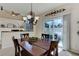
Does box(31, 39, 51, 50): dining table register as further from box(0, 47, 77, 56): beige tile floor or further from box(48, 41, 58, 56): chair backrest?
box(0, 47, 77, 56): beige tile floor

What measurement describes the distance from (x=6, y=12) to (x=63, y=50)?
1.13 metres

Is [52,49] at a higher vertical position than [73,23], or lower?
lower

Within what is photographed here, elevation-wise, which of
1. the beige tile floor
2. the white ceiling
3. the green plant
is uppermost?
the white ceiling

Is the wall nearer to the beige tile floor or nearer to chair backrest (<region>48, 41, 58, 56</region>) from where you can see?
the beige tile floor

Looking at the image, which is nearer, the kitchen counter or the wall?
the wall

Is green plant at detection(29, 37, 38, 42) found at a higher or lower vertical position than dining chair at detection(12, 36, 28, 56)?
higher

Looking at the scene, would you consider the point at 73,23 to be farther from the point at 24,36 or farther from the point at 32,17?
the point at 24,36

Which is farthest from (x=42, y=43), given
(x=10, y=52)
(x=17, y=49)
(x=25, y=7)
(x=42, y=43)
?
(x=25, y=7)

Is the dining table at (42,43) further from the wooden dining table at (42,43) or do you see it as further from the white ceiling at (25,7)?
the white ceiling at (25,7)

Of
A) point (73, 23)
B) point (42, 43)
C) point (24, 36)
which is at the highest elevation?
point (73, 23)

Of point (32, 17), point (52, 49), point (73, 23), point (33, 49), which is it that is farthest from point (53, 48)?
point (32, 17)

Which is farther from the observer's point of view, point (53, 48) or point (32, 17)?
point (32, 17)

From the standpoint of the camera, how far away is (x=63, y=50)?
219cm

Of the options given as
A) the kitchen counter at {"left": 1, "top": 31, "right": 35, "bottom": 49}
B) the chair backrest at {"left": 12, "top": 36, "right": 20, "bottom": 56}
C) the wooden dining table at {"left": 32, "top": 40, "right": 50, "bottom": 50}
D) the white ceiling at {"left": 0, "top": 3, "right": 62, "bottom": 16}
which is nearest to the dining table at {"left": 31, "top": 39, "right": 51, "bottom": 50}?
the wooden dining table at {"left": 32, "top": 40, "right": 50, "bottom": 50}
